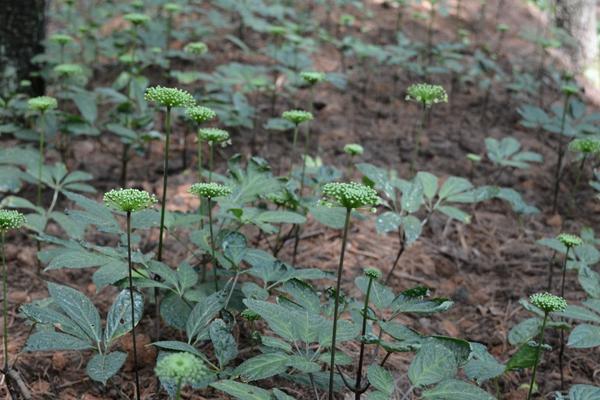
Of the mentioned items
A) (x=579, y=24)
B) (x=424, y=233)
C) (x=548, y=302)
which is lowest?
(x=424, y=233)

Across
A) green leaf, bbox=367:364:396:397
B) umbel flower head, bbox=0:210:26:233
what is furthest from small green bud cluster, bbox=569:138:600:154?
umbel flower head, bbox=0:210:26:233

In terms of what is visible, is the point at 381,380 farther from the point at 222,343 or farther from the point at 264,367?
the point at 222,343

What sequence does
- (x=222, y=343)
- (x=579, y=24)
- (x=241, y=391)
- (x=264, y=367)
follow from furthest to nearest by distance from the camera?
1. (x=579, y=24)
2. (x=222, y=343)
3. (x=264, y=367)
4. (x=241, y=391)

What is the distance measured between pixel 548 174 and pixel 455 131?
612 mm

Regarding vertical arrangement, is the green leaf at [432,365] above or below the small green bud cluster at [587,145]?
below

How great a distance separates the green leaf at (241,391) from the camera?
4.30 feet

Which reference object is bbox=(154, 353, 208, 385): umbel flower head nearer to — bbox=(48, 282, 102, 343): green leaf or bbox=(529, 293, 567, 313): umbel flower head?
bbox=(48, 282, 102, 343): green leaf

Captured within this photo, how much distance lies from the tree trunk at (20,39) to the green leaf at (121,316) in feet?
6.94

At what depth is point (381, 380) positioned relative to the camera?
145 centimetres

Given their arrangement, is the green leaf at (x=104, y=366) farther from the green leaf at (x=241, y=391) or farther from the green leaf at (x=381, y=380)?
the green leaf at (x=381, y=380)

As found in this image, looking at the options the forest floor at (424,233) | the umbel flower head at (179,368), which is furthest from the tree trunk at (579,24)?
the umbel flower head at (179,368)

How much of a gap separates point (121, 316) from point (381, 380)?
→ 2.24 feet

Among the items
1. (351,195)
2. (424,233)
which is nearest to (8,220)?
(351,195)

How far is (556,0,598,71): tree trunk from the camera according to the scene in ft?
16.5
